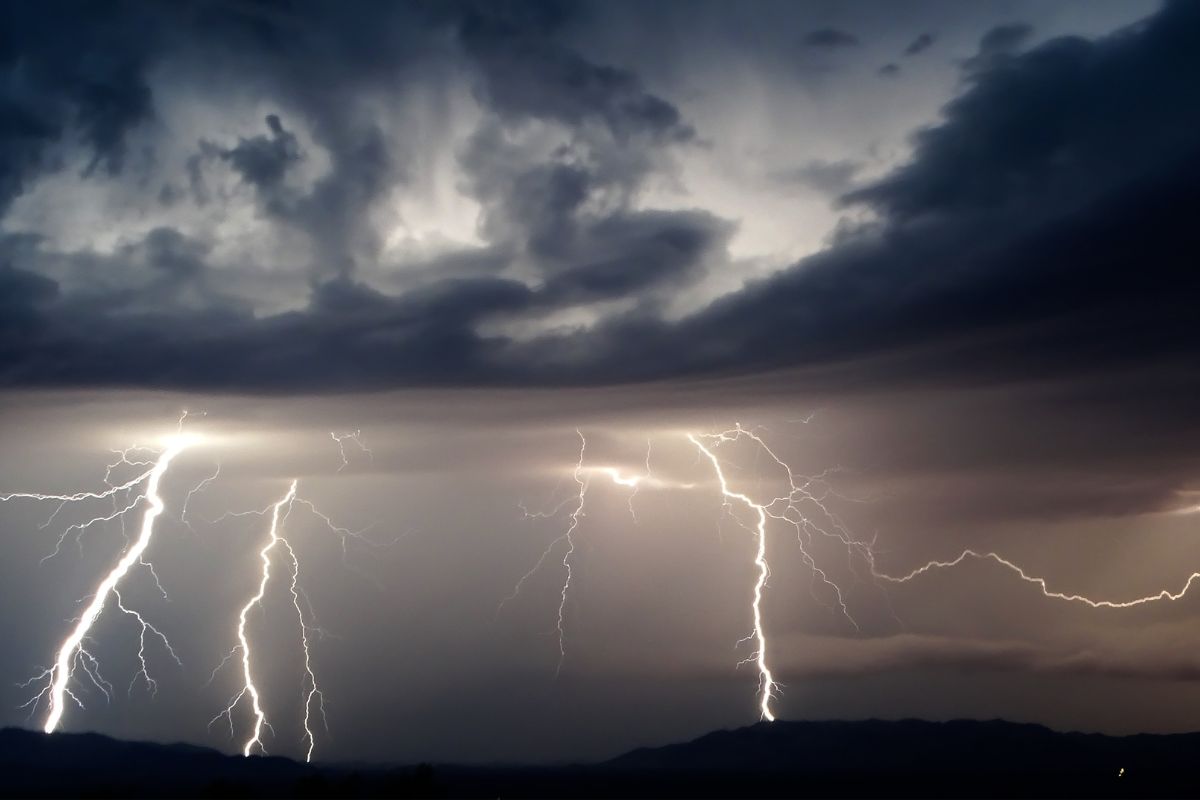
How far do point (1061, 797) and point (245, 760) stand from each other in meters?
91.7

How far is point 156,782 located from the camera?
327 ft

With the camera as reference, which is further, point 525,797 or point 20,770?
point 20,770

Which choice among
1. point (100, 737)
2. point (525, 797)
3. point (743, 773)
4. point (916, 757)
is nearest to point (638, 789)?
point (525, 797)

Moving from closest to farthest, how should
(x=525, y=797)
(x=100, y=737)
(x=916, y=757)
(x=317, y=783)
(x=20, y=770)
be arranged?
(x=317, y=783) → (x=525, y=797) → (x=20, y=770) → (x=100, y=737) → (x=916, y=757)

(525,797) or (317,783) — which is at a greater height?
(317,783)

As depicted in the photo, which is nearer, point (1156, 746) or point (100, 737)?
point (100, 737)

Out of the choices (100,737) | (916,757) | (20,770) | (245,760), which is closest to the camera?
(20,770)

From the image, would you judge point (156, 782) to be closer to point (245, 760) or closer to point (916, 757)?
point (245, 760)

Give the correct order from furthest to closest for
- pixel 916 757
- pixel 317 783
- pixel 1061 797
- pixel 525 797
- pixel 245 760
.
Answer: pixel 916 757
pixel 245 760
pixel 1061 797
pixel 525 797
pixel 317 783

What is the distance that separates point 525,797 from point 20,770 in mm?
60775

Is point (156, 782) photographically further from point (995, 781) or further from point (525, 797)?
point (995, 781)

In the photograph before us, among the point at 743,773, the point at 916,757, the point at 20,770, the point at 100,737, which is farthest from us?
the point at 916,757

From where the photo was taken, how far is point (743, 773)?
17412 centimetres

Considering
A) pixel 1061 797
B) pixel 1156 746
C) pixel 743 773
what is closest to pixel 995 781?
pixel 1061 797
